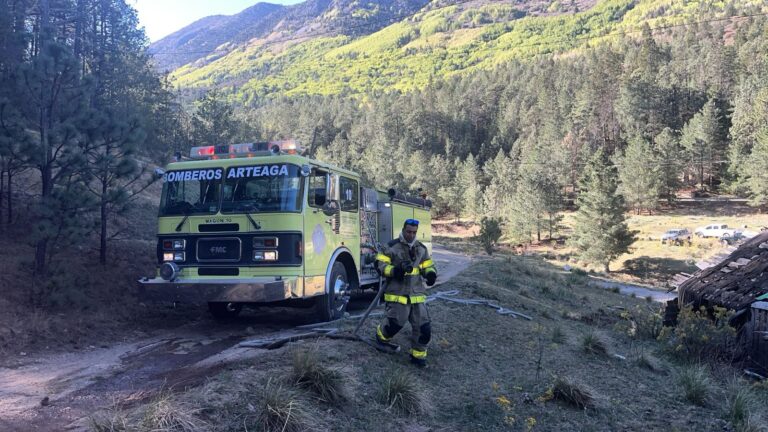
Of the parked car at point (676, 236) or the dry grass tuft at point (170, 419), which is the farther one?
the parked car at point (676, 236)

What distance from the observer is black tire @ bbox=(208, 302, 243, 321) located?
981 cm

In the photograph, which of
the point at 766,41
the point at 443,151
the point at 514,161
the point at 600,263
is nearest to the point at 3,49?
the point at 600,263

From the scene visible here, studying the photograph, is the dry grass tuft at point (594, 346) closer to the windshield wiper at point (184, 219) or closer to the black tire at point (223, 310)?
the black tire at point (223, 310)

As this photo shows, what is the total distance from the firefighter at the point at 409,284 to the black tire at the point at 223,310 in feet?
14.7

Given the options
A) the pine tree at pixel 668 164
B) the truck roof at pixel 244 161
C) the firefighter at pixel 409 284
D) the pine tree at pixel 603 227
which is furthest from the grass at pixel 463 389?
the pine tree at pixel 668 164

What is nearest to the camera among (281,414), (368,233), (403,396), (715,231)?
(281,414)

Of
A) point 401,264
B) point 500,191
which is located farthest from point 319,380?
point 500,191

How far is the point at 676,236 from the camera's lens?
53562mm

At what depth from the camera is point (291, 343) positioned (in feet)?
21.8

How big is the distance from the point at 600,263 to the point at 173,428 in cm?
4996

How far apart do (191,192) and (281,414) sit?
5496mm

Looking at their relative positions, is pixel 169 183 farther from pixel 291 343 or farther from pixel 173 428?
pixel 173 428

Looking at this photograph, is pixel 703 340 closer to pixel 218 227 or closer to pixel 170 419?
pixel 218 227

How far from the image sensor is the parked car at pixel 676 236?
5294cm
